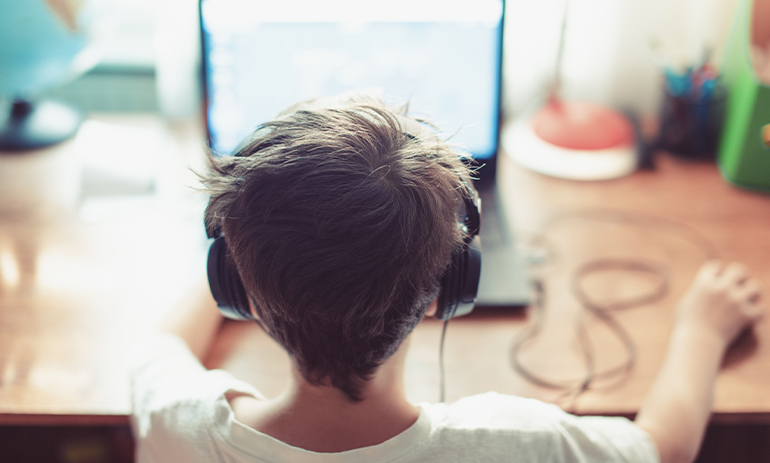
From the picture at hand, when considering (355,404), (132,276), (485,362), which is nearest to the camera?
(355,404)

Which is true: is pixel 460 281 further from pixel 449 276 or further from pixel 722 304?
pixel 722 304

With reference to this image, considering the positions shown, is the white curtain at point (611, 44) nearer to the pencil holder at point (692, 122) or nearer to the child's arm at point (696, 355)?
the pencil holder at point (692, 122)

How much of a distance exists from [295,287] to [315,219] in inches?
2.6

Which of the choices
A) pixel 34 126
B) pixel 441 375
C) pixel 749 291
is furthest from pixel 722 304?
pixel 34 126

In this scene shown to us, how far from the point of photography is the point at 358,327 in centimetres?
58

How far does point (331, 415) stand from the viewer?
622 mm

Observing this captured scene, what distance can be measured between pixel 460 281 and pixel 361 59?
504mm

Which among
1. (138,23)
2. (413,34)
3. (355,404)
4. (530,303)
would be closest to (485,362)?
(530,303)

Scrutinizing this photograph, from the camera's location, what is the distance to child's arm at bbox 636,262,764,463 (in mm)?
734

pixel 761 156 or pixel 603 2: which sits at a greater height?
pixel 603 2

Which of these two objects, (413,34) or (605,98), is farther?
(605,98)

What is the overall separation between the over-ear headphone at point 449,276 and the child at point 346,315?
14 millimetres

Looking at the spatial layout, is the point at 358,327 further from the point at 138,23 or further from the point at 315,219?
the point at 138,23

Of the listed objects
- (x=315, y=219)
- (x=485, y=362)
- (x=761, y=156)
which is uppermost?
(x=315, y=219)
